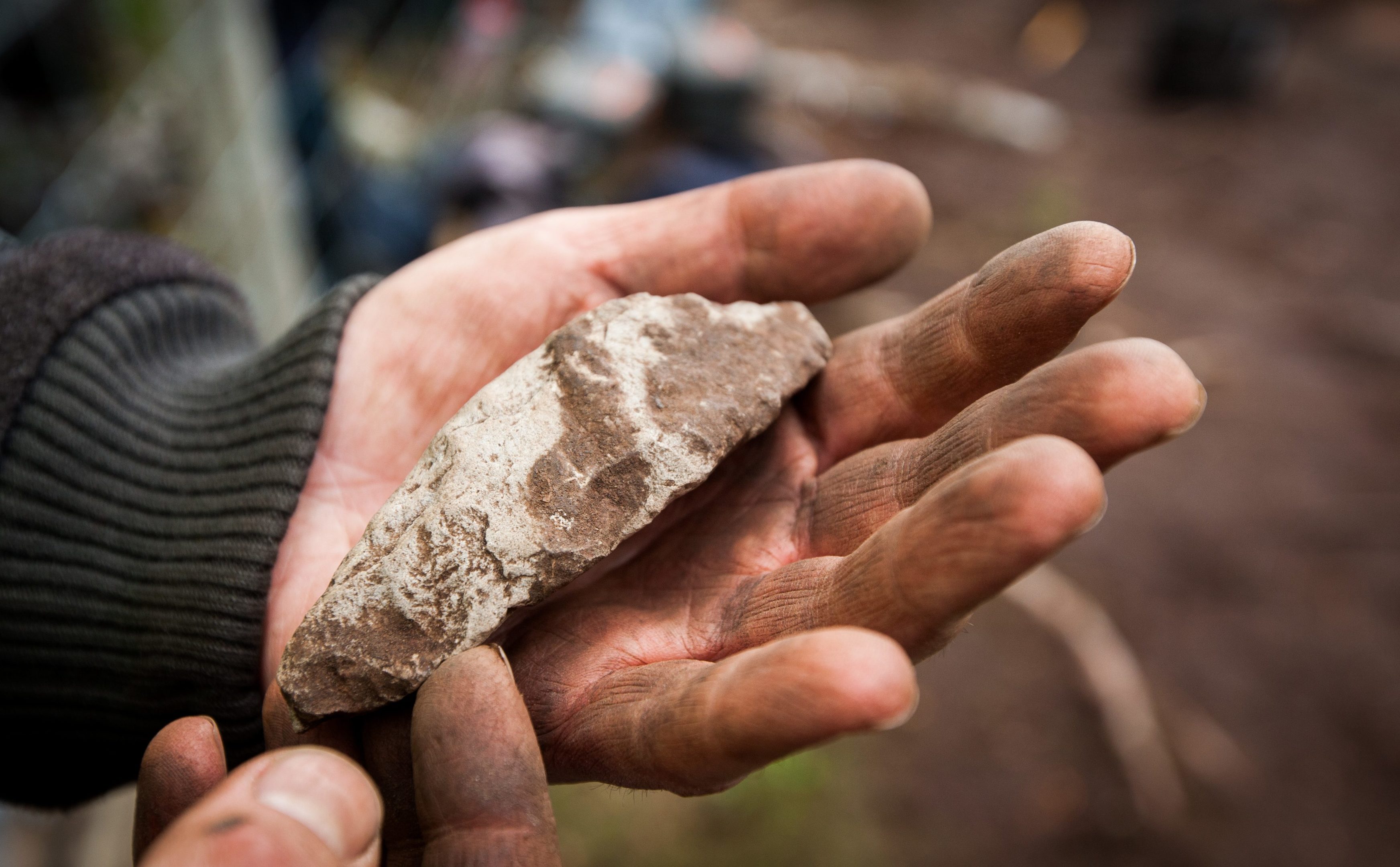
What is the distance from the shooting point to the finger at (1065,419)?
119 centimetres

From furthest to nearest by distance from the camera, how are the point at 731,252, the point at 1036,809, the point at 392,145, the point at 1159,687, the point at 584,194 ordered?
1. the point at 584,194
2. the point at 392,145
3. the point at 1159,687
4. the point at 1036,809
5. the point at 731,252

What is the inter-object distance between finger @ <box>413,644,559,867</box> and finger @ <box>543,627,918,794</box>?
0.42 feet

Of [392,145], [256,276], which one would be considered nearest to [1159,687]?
[256,276]

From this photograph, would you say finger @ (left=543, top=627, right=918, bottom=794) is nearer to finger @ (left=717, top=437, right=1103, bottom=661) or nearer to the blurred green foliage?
finger @ (left=717, top=437, right=1103, bottom=661)

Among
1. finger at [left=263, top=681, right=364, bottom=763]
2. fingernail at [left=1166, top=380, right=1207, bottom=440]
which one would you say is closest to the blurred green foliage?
finger at [left=263, top=681, right=364, bottom=763]

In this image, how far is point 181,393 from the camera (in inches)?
75.4

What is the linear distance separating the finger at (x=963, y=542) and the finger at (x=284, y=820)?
67 cm

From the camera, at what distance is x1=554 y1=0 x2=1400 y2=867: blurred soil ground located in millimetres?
2713

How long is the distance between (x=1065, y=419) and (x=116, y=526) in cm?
172

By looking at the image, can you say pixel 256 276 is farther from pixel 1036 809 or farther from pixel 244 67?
pixel 1036 809

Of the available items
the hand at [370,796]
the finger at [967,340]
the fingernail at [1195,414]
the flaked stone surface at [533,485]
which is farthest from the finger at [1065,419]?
the hand at [370,796]

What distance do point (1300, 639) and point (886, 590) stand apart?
2706 mm

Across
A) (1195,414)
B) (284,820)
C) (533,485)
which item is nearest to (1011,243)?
(1195,414)

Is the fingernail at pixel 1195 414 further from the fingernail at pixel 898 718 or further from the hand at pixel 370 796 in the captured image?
the hand at pixel 370 796
